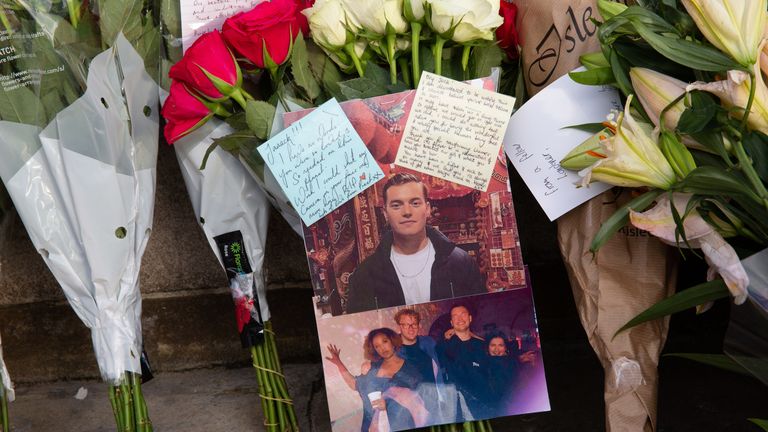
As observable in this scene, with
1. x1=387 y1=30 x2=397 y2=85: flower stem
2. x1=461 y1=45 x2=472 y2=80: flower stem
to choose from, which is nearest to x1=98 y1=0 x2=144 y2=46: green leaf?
x1=387 y1=30 x2=397 y2=85: flower stem

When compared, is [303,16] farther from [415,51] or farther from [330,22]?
[415,51]

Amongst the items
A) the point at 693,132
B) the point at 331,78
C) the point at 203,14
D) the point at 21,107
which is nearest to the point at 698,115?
the point at 693,132

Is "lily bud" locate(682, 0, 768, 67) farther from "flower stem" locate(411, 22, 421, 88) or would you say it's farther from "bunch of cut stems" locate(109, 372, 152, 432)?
"bunch of cut stems" locate(109, 372, 152, 432)

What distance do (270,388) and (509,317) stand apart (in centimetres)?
50

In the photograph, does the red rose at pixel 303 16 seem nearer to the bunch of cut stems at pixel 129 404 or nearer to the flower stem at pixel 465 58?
the flower stem at pixel 465 58


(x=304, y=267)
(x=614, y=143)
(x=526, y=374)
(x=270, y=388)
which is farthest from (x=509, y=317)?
(x=304, y=267)

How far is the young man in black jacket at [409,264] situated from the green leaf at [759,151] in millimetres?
460

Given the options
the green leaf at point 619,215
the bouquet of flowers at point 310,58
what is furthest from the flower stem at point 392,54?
the green leaf at point 619,215

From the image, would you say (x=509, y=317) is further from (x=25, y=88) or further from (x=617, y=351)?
(x=25, y=88)

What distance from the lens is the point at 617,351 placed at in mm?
1309

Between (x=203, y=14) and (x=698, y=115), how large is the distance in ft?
Result: 2.80

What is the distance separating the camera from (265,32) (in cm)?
130

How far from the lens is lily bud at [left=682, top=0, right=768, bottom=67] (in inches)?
41.1

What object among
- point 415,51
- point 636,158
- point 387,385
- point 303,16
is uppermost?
point 303,16
